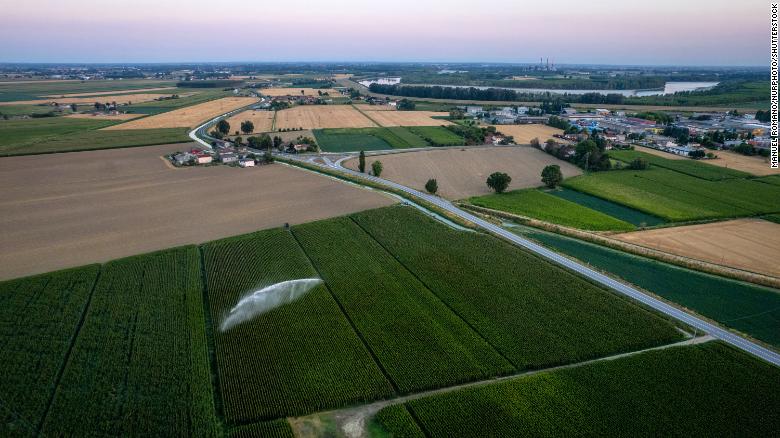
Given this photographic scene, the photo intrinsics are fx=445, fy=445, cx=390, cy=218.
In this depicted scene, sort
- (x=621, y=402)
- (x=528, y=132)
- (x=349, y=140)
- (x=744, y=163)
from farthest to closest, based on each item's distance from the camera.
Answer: (x=528, y=132) → (x=349, y=140) → (x=744, y=163) → (x=621, y=402)

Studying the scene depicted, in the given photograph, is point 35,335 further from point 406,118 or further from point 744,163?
point 406,118

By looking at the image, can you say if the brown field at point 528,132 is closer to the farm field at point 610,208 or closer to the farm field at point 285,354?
the farm field at point 610,208

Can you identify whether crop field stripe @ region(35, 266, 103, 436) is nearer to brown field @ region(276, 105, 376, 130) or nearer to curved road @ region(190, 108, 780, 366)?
curved road @ region(190, 108, 780, 366)

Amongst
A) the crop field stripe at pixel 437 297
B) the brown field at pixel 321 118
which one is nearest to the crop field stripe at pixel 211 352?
the crop field stripe at pixel 437 297

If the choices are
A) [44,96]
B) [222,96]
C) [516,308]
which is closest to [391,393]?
[516,308]

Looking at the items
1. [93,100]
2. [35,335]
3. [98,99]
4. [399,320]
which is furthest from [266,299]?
[98,99]

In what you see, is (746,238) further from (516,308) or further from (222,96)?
(222,96)

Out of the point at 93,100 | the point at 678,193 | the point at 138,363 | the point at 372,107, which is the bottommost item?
the point at 138,363
